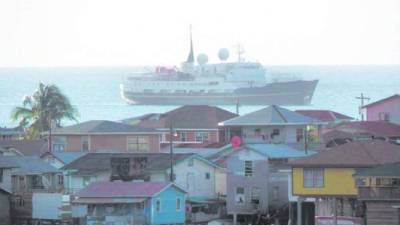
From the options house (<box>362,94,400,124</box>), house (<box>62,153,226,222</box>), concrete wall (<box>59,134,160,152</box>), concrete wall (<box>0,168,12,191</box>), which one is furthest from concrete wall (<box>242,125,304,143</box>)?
concrete wall (<box>0,168,12,191</box>)

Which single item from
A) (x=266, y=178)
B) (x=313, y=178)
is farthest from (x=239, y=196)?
(x=313, y=178)

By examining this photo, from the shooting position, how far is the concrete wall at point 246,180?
5675 centimetres

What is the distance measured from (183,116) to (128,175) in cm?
3600

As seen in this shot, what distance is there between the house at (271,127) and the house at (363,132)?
4.53 ft

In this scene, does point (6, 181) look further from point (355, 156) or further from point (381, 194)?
point (381, 194)

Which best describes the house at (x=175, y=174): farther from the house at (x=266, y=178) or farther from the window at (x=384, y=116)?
the window at (x=384, y=116)

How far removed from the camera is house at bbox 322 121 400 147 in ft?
230

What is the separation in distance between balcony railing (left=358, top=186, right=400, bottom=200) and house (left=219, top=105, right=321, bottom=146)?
2597cm

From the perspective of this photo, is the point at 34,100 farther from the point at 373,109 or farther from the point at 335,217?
the point at 335,217

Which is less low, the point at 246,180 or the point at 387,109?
the point at 387,109

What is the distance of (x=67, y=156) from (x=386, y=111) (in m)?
25.5

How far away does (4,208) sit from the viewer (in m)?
55.5

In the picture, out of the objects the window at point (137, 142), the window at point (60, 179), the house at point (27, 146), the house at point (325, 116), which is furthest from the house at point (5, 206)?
the house at point (325, 116)

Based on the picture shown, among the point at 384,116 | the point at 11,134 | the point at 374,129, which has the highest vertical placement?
the point at 384,116
